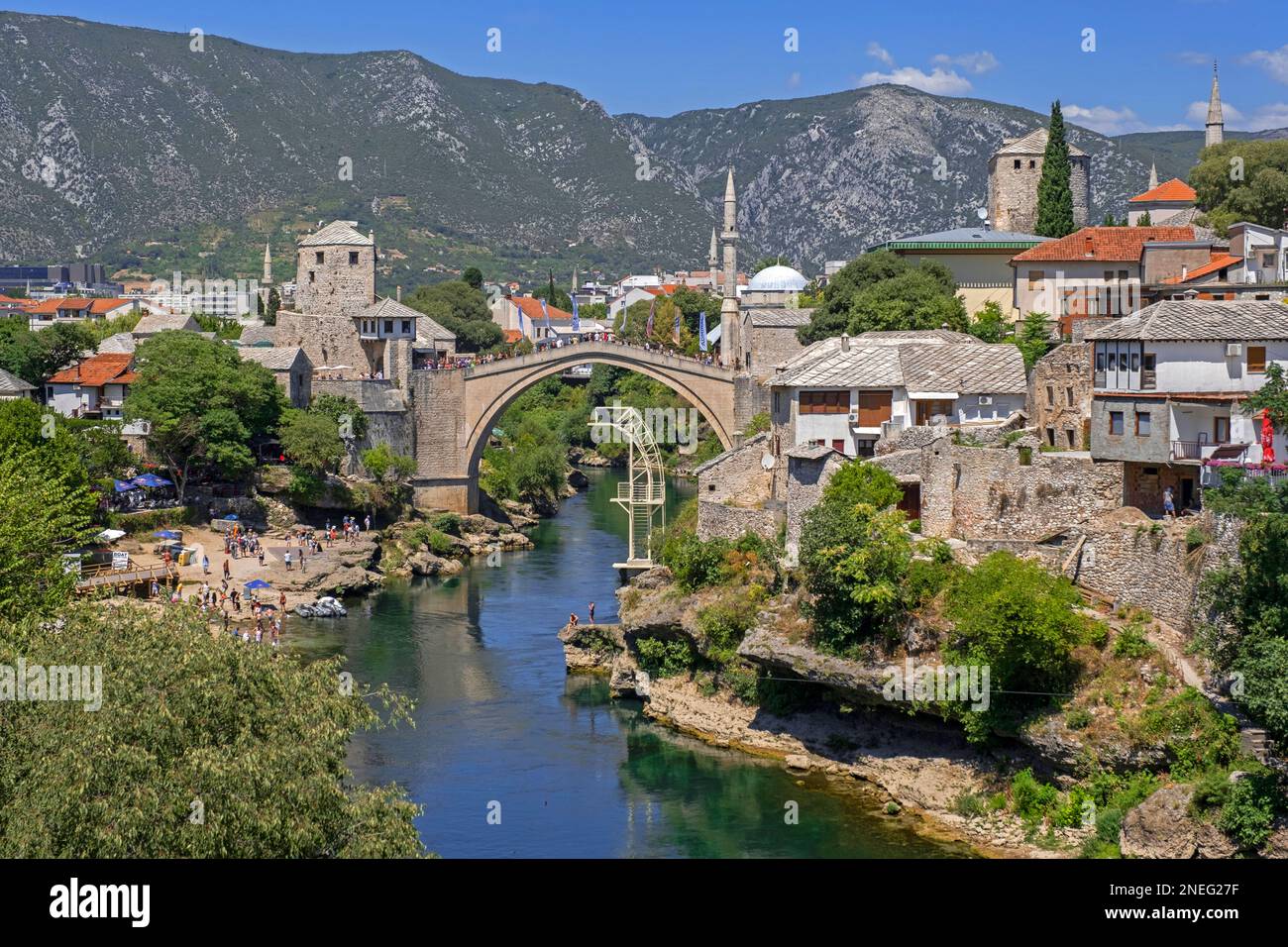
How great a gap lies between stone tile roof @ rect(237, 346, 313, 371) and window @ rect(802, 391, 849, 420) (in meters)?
30.6

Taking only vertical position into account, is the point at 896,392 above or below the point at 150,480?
above

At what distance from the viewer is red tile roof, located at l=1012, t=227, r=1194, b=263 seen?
5284 centimetres

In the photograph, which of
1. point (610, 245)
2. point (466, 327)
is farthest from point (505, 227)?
point (466, 327)

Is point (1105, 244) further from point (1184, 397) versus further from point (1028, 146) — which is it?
point (1184, 397)

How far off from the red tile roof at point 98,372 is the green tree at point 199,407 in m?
3.12

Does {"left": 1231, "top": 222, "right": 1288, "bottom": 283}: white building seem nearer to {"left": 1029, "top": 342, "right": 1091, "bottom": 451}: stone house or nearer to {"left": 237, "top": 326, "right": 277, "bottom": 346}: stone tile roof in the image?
{"left": 1029, "top": 342, "right": 1091, "bottom": 451}: stone house

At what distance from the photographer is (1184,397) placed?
34969mm

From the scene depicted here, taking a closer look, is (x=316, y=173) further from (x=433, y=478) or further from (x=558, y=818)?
(x=558, y=818)

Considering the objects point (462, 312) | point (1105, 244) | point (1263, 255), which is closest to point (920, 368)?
point (1263, 255)

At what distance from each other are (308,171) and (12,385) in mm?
115698

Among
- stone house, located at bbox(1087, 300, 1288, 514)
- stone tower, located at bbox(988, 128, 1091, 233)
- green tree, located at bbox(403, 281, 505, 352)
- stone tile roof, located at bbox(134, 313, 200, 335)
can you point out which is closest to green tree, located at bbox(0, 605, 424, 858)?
stone house, located at bbox(1087, 300, 1288, 514)

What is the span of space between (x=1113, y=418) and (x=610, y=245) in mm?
165918

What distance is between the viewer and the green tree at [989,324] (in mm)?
53303
